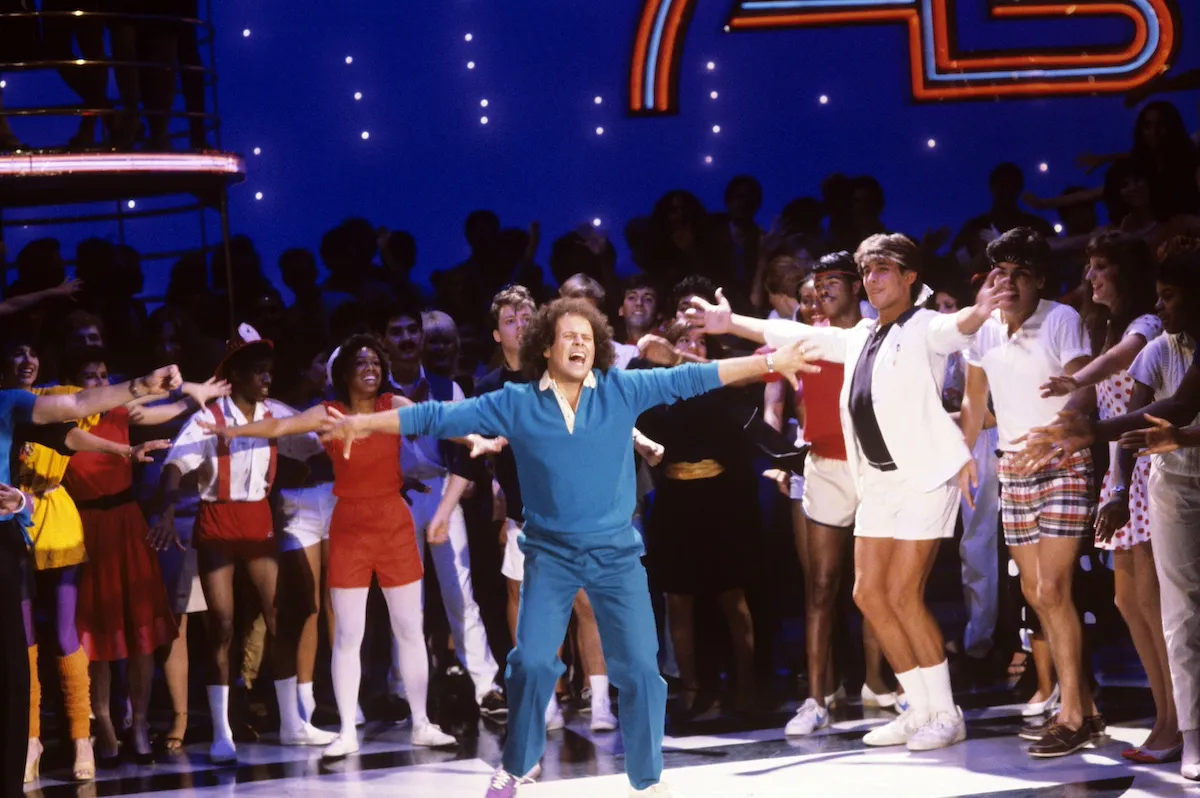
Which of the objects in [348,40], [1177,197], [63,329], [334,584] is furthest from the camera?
[348,40]

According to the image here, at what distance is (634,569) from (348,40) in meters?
4.05

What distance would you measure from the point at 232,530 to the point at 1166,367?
11.9ft

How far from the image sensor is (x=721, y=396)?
249 inches

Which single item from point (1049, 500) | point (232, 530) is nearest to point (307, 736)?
point (232, 530)

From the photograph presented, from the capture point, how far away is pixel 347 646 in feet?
19.8

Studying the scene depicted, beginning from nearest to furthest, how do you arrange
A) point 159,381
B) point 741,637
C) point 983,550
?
1. point 159,381
2. point 741,637
3. point 983,550

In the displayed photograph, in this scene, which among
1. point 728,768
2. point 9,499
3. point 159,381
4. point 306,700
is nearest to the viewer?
point 9,499

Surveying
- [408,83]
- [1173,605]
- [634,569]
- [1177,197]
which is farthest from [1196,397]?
[408,83]

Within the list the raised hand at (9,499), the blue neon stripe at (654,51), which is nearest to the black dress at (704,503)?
the blue neon stripe at (654,51)

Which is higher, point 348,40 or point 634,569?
point 348,40

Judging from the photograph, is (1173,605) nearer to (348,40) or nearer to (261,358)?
(261,358)

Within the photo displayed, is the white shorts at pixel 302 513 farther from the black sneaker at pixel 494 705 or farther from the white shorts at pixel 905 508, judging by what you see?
the white shorts at pixel 905 508

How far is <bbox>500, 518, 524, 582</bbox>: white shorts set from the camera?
252 inches

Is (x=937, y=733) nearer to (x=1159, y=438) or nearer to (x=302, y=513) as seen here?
(x=1159, y=438)
